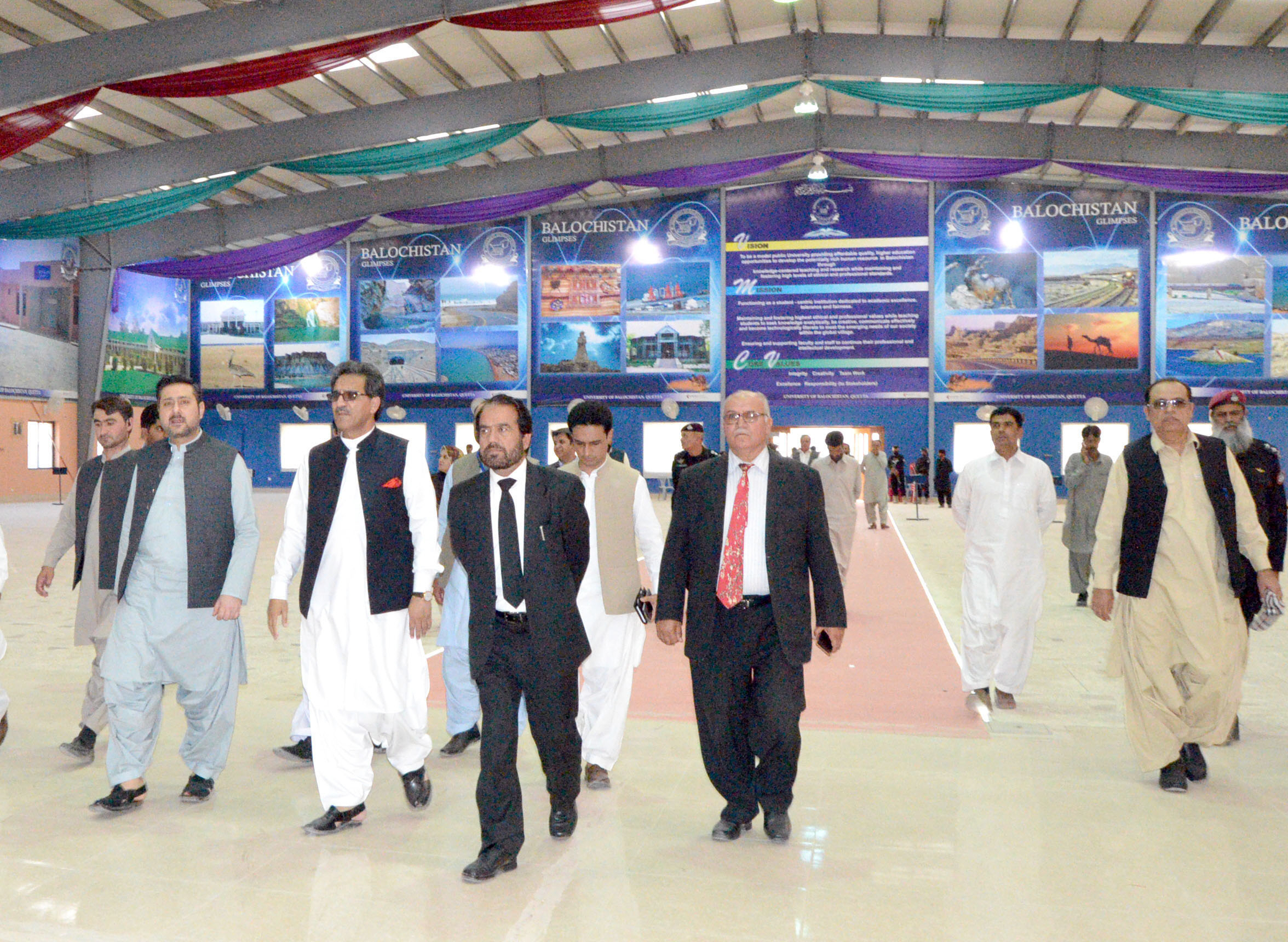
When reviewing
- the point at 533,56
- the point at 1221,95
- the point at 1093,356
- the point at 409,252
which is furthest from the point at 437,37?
the point at 1093,356

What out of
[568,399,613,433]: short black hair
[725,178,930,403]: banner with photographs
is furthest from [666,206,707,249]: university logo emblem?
[568,399,613,433]: short black hair

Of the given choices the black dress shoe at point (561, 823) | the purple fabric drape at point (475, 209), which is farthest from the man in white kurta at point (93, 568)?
the purple fabric drape at point (475, 209)

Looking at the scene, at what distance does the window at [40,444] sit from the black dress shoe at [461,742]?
22.9 metres

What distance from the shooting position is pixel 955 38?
14.5 m

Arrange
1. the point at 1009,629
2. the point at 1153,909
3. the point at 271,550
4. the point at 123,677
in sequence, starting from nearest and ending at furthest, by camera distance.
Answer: the point at 1153,909
the point at 123,677
the point at 1009,629
the point at 271,550

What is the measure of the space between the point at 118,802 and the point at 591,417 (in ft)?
6.93

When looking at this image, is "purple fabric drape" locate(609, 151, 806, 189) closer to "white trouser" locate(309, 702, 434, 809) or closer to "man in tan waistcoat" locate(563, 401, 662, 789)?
"man in tan waistcoat" locate(563, 401, 662, 789)

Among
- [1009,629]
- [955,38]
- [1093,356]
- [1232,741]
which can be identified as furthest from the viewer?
[1093,356]

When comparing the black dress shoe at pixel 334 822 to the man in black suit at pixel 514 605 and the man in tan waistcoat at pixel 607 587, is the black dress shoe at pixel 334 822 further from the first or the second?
the man in tan waistcoat at pixel 607 587

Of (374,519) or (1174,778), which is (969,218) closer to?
(1174,778)

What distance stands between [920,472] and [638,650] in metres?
20.7

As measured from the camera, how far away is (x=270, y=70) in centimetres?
1124

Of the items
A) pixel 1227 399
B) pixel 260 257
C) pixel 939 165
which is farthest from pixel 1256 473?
pixel 260 257

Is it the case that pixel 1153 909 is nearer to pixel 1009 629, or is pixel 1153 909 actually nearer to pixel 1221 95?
pixel 1009 629
